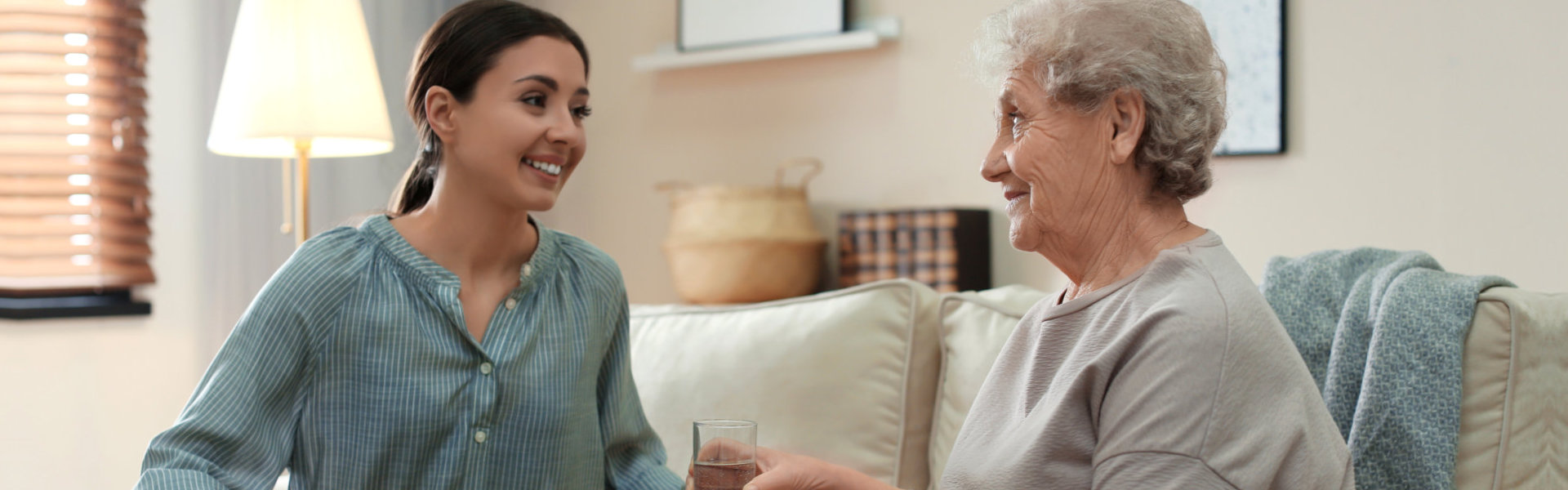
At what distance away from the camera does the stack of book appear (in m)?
2.85

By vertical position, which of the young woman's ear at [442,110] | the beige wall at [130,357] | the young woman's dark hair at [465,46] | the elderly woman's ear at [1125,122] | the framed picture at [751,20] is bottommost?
the beige wall at [130,357]

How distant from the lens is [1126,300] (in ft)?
3.19

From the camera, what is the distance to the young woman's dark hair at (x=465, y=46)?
1331 mm

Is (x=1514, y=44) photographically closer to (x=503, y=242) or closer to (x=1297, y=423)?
(x=1297, y=423)

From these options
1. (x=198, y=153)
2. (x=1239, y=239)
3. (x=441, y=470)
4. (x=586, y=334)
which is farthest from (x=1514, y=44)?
(x=198, y=153)

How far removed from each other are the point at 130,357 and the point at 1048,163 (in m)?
2.49

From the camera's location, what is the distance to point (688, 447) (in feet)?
6.05

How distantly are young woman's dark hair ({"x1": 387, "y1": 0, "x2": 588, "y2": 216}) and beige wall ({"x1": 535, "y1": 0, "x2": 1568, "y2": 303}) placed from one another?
28.8 inches

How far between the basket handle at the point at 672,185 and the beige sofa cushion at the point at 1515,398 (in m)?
2.28

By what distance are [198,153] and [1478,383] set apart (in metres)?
2.76

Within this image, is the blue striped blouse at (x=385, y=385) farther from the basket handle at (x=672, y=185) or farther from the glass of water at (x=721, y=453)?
the basket handle at (x=672, y=185)

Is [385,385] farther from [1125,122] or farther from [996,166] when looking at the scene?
[1125,122]

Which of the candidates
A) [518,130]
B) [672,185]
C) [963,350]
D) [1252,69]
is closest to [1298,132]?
[1252,69]

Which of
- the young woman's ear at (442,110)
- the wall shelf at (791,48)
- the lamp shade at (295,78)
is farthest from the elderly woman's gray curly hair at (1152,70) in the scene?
the wall shelf at (791,48)
